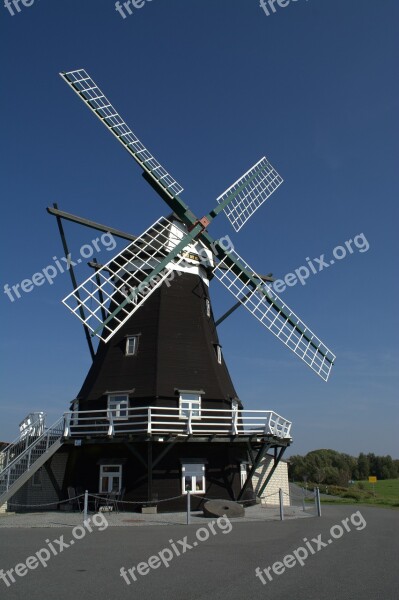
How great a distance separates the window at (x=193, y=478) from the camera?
18.2 meters

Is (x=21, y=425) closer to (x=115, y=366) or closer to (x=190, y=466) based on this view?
(x=115, y=366)

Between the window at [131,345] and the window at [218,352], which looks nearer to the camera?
the window at [131,345]

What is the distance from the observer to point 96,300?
19172 mm

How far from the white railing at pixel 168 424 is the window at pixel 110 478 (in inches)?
57.9

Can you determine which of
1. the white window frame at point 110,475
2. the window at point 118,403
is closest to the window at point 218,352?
the window at point 118,403

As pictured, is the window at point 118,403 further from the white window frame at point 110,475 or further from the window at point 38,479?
the window at point 38,479

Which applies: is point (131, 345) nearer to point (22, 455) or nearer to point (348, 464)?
point (22, 455)

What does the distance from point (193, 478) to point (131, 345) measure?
238 inches

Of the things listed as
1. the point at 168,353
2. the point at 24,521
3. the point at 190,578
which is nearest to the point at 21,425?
the point at 24,521

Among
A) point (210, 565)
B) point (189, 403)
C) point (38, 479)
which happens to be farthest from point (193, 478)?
point (210, 565)

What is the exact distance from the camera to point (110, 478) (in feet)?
60.6

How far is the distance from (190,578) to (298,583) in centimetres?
172

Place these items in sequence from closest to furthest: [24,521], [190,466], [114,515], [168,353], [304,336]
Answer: [24,521] → [114,515] → [190,466] → [168,353] → [304,336]

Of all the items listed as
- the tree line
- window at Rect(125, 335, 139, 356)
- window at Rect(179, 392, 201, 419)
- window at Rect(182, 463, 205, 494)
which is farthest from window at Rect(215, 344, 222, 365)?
the tree line
